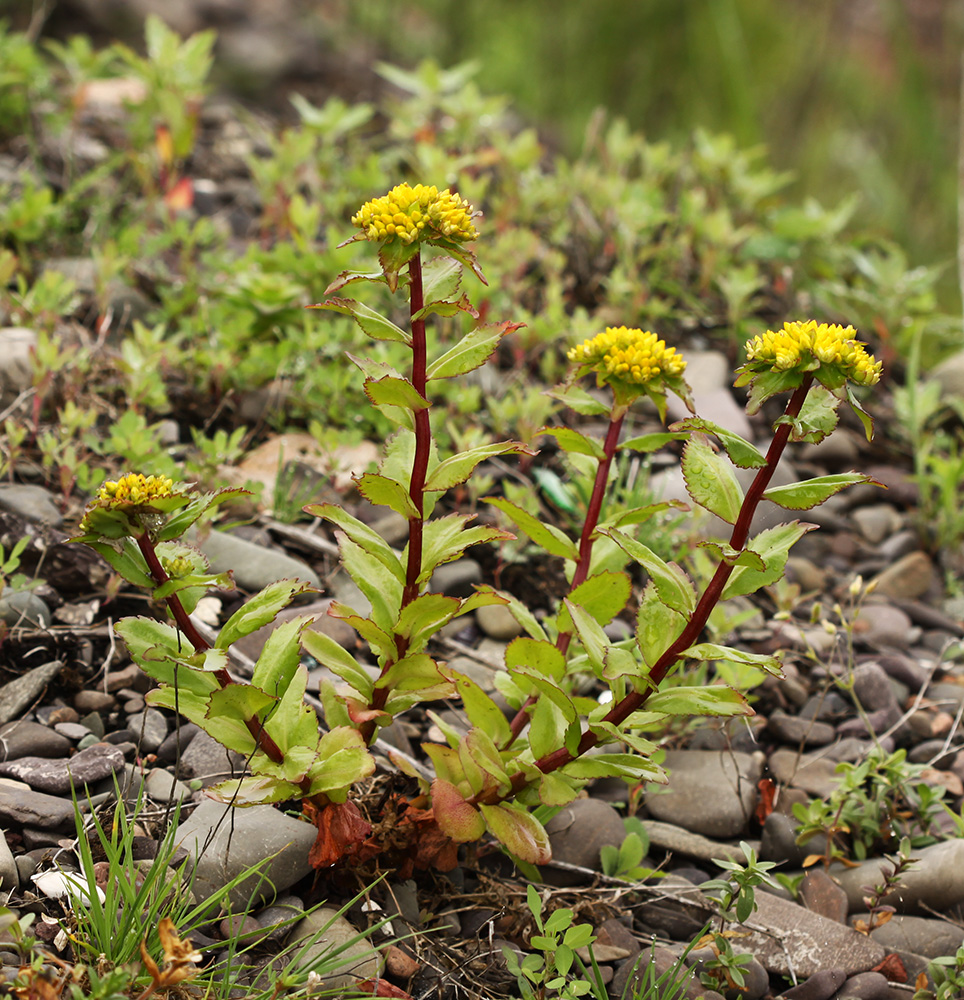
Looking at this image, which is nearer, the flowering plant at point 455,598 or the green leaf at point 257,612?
the flowering plant at point 455,598

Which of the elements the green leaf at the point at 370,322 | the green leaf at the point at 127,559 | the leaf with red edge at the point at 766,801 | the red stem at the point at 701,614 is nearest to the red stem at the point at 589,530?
the red stem at the point at 701,614

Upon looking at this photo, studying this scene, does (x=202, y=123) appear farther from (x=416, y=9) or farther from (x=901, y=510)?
(x=901, y=510)

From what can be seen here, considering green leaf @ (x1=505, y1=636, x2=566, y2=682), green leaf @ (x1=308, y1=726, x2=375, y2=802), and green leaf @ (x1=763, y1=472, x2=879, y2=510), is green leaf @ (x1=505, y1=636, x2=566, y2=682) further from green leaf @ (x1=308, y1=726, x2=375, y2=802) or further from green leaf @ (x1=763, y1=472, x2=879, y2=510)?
green leaf @ (x1=763, y1=472, x2=879, y2=510)

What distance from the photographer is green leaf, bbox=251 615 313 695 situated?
1.53m

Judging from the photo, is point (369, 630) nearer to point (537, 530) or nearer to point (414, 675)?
point (414, 675)

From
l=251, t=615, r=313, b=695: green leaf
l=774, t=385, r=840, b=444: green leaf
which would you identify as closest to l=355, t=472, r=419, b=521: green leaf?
l=251, t=615, r=313, b=695: green leaf

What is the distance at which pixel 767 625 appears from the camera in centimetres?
249

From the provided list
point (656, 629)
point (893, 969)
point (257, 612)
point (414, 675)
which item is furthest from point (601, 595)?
point (893, 969)

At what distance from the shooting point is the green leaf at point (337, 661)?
5.32 ft

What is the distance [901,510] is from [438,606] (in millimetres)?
2140

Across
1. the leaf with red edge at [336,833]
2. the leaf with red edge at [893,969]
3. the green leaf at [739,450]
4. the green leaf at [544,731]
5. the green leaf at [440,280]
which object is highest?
the green leaf at [440,280]

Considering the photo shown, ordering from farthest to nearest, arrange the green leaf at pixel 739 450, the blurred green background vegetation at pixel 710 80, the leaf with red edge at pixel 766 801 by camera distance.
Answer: the blurred green background vegetation at pixel 710 80 → the leaf with red edge at pixel 766 801 → the green leaf at pixel 739 450

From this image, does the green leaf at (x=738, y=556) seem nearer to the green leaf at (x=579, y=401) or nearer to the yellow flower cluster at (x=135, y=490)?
the green leaf at (x=579, y=401)

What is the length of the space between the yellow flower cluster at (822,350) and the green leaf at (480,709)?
2.35 ft
